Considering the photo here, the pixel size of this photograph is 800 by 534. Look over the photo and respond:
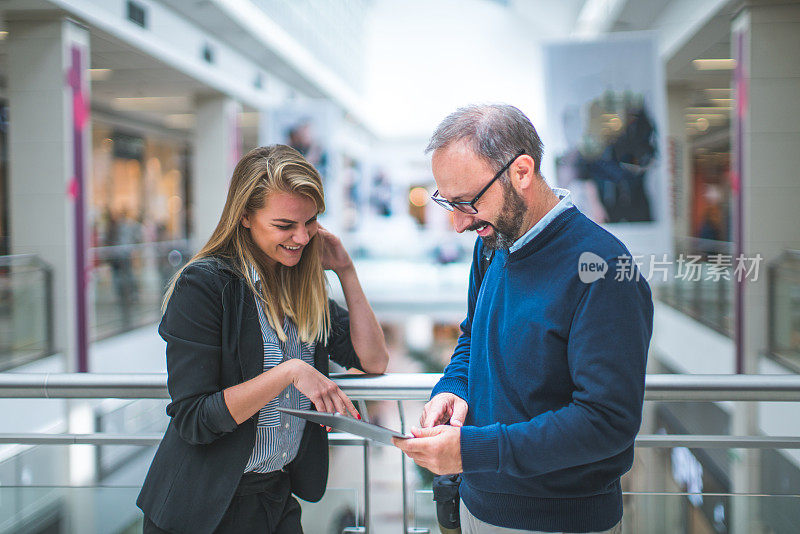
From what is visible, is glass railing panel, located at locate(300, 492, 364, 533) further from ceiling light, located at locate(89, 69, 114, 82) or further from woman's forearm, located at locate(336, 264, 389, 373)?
ceiling light, located at locate(89, 69, 114, 82)

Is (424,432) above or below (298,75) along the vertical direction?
below

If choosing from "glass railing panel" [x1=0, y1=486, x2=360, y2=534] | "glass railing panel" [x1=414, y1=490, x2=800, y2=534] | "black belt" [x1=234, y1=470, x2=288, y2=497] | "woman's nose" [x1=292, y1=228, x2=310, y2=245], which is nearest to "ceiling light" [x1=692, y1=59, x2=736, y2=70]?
"glass railing panel" [x1=414, y1=490, x2=800, y2=534]

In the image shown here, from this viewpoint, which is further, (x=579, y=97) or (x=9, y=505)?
(x=579, y=97)

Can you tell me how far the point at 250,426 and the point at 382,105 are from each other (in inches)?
907

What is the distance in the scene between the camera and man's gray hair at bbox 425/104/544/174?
1106 mm

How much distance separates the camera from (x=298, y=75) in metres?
13.6

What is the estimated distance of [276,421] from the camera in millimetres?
1383

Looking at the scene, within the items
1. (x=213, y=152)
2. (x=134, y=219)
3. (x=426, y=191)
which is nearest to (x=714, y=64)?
(x=426, y=191)

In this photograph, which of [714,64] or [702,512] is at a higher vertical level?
[714,64]

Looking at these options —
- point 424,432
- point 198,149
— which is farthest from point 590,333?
point 198,149

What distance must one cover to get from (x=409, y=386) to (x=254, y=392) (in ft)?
2.00

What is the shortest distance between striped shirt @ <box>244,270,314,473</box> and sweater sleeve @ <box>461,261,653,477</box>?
0.50 meters

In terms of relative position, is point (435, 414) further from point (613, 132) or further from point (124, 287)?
point (124, 287)

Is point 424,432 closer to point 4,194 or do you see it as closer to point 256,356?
point 256,356
